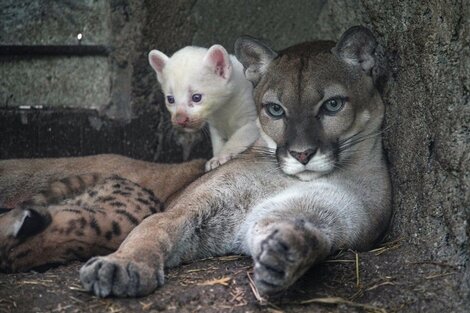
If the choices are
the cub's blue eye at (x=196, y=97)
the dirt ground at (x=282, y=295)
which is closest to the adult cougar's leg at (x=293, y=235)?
the dirt ground at (x=282, y=295)

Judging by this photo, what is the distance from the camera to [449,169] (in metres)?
4.50

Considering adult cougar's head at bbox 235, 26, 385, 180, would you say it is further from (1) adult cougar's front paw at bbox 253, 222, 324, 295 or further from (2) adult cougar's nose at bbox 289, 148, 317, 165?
(1) adult cougar's front paw at bbox 253, 222, 324, 295

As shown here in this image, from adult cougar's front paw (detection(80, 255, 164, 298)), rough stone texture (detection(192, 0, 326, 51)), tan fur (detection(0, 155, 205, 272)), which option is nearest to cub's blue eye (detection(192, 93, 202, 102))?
tan fur (detection(0, 155, 205, 272))

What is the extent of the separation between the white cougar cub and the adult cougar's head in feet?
1.65

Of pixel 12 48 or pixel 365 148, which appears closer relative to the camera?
pixel 365 148

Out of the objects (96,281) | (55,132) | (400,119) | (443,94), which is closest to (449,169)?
(443,94)

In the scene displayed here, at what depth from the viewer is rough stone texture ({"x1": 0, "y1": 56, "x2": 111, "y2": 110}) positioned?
6758 millimetres

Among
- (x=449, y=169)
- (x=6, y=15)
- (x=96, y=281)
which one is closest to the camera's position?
(x=96, y=281)

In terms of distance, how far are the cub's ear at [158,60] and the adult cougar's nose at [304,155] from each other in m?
1.57

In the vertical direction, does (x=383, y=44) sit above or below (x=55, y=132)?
above

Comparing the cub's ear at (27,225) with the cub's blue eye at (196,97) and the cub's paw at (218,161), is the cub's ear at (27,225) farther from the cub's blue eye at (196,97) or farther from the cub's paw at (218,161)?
the cub's blue eye at (196,97)

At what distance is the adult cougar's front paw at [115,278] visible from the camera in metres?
4.17

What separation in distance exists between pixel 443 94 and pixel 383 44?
0.97m

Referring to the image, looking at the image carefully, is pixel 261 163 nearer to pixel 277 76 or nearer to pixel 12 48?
pixel 277 76
